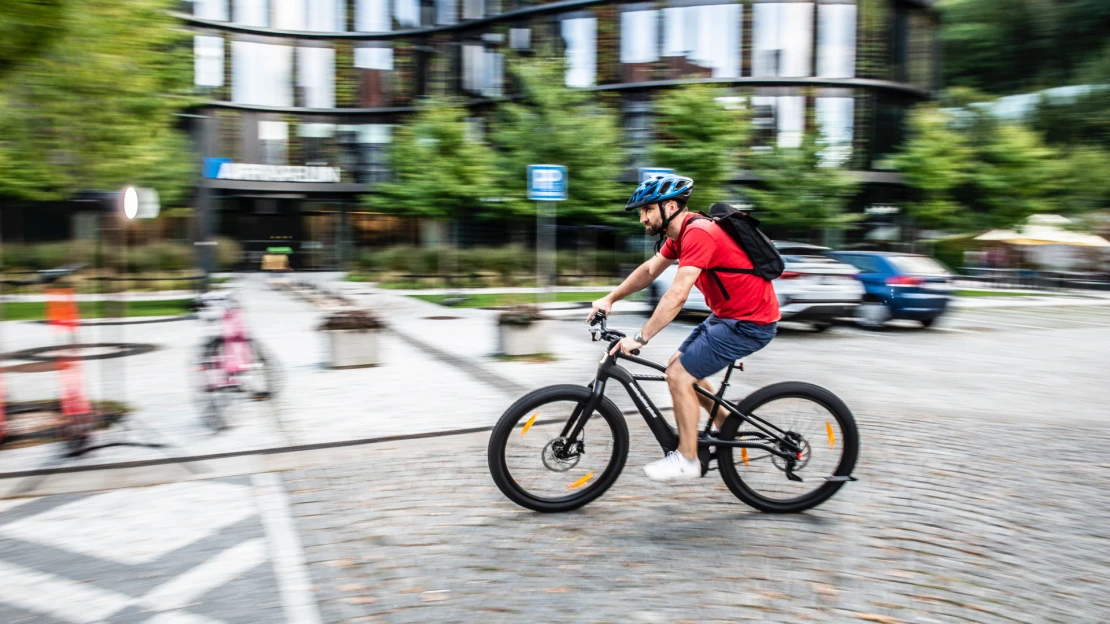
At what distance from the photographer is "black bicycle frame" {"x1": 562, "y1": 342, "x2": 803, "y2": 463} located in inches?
184

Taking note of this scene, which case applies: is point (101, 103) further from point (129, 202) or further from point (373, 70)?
point (373, 70)

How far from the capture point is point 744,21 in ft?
110

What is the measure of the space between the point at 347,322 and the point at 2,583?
21.6 ft

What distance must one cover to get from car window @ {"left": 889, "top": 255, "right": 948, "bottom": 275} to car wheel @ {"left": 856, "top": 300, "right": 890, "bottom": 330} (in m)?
0.81

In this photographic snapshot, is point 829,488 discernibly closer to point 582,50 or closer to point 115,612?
point 115,612

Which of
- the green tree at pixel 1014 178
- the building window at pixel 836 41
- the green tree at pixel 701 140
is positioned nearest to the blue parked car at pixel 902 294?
the green tree at pixel 701 140

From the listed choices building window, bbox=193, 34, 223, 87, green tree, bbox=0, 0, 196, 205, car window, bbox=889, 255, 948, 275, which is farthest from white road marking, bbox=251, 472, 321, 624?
building window, bbox=193, 34, 223, 87

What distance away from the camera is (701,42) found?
33656 mm

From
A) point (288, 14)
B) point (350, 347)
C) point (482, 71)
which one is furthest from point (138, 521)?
point (288, 14)

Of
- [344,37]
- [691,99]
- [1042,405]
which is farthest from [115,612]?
[344,37]

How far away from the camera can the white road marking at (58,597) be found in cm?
357

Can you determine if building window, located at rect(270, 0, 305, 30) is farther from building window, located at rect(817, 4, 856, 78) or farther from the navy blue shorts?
the navy blue shorts

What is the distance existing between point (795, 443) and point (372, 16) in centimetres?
4306

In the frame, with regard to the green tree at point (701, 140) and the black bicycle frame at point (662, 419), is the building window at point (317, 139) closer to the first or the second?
the green tree at point (701, 140)
